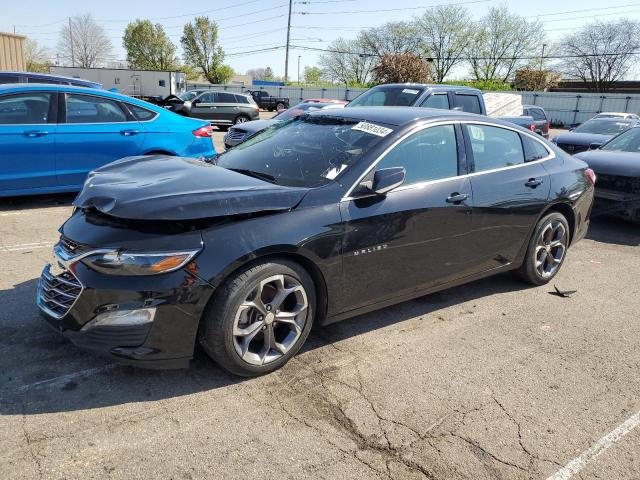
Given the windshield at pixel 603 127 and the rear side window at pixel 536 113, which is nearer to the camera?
the windshield at pixel 603 127

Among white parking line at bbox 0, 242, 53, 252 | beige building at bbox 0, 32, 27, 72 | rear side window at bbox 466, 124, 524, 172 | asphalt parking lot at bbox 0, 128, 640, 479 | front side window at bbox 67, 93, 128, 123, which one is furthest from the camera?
beige building at bbox 0, 32, 27, 72

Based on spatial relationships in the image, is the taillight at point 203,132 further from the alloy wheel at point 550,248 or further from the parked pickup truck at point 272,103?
the parked pickup truck at point 272,103

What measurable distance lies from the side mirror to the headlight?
4.20 ft

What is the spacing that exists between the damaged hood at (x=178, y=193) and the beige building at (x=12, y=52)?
20.1 meters

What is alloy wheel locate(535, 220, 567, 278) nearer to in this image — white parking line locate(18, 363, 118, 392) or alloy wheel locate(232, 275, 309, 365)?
alloy wheel locate(232, 275, 309, 365)

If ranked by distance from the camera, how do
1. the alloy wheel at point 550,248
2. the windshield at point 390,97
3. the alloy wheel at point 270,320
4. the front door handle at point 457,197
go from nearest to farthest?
1. the alloy wheel at point 270,320
2. the front door handle at point 457,197
3. the alloy wheel at point 550,248
4. the windshield at point 390,97

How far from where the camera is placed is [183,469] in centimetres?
242

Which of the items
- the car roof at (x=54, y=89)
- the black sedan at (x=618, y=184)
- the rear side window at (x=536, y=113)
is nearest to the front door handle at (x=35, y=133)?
the car roof at (x=54, y=89)

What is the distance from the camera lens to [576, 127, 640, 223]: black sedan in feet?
23.4

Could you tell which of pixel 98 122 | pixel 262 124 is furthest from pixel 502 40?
pixel 98 122

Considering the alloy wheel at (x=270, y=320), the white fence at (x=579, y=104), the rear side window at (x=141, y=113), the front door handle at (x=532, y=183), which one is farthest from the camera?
the white fence at (x=579, y=104)

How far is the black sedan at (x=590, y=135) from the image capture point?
463 inches

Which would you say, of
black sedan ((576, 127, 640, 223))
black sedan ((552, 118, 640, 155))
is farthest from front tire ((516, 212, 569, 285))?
black sedan ((552, 118, 640, 155))

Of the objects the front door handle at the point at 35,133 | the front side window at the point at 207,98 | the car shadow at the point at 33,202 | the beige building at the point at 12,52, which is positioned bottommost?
the car shadow at the point at 33,202
